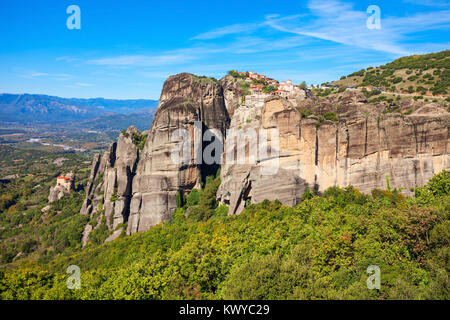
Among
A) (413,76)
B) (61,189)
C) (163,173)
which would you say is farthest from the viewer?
(61,189)

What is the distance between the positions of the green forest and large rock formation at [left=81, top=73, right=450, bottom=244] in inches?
120

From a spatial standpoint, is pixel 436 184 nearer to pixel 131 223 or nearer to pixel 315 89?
pixel 131 223

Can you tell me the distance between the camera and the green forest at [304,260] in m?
19.2

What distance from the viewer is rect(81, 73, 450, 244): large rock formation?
37719 millimetres

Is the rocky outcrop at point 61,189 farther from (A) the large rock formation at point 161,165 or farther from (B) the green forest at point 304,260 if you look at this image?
(B) the green forest at point 304,260

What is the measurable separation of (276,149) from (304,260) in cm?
2065

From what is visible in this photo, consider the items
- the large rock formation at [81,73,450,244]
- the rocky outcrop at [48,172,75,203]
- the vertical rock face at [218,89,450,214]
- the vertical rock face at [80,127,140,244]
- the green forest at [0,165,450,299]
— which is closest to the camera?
the green forest at [0,165,450,299]

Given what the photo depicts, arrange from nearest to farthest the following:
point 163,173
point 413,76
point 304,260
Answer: point 304,260
point 163,173
point 413,76

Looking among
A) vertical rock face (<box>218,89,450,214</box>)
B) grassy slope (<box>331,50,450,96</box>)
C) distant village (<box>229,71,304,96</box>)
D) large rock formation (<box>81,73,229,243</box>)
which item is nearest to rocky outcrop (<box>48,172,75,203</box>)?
large rock formation (<box>81,73,229,243</box>)

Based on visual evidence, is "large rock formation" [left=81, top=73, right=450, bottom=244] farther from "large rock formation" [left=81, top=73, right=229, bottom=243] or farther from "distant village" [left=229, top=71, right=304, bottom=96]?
"distant village" [left=229, top=71, right=304, bottom=96]

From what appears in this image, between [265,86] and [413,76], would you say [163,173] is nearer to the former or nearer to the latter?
Answer: [265,86]

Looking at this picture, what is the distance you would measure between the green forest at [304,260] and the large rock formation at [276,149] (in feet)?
10.0

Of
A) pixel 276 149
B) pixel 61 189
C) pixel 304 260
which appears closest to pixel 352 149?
pixel 276 149

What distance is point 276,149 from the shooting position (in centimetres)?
4281
